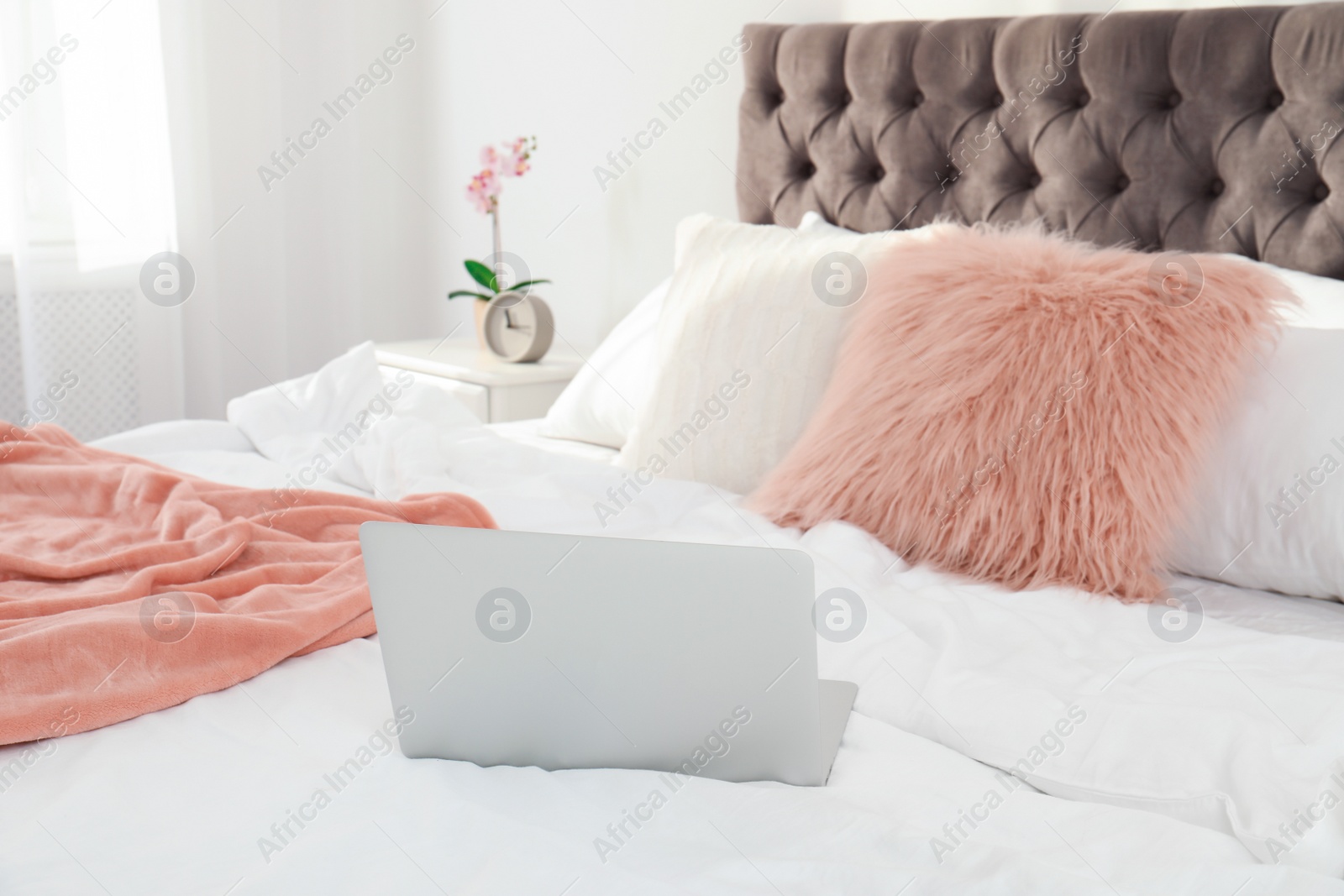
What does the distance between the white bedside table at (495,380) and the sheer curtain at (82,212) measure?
2.33 ft

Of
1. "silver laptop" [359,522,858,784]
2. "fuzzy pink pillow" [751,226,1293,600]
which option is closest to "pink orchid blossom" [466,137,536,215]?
"fuzzy pink pillow" [751,226,1293,600]

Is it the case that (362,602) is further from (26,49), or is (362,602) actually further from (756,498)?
(26,49)

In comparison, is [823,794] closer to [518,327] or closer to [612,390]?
[612,390]

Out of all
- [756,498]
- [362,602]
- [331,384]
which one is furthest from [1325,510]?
[331,384]

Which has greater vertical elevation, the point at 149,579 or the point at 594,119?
the point at 594,119

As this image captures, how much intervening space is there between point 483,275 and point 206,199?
32.0 inches

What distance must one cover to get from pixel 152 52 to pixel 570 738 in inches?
99.5

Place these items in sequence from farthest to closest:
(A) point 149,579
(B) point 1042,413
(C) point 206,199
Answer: (C) point 206,199 → (B) point 1042,413 → (A) point 149,579

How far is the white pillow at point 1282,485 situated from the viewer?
111cm

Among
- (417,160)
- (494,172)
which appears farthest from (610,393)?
(417,160)

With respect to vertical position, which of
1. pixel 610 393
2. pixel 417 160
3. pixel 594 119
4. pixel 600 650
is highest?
pixel 594 119

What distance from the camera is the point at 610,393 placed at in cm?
190

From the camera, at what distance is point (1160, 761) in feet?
2.56

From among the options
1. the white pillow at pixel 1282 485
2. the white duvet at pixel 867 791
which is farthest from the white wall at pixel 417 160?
the white duvet at pixel 867 791
